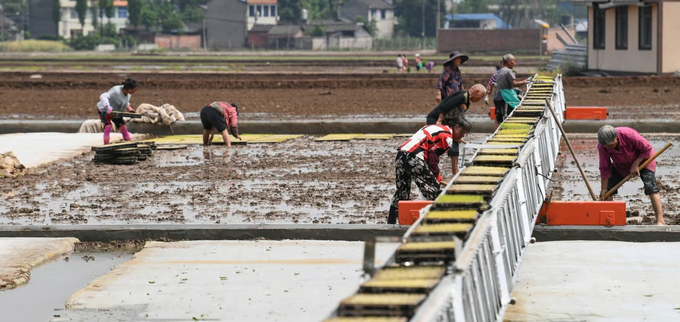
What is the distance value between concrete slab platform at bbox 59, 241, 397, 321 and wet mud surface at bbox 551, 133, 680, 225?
374 centimetres

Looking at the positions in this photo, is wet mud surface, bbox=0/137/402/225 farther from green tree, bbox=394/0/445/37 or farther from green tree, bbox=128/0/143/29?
green tree, bbox=394/0/445/37

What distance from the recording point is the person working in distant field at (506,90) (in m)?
18.2

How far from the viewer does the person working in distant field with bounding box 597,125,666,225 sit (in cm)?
1175

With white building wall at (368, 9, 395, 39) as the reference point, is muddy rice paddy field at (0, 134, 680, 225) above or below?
below

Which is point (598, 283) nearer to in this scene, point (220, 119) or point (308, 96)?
point (220, 119)

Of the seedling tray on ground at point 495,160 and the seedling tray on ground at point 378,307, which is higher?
the seedling tray on ground at point 495,160

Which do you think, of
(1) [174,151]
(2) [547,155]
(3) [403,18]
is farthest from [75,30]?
(2) [547,155]

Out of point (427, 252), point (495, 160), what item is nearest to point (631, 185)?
point (495, 160)

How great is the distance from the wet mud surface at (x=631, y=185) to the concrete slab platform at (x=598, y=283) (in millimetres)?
1826

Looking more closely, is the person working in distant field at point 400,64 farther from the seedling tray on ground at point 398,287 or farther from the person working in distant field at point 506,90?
the seedling tray on ground at point 398,287

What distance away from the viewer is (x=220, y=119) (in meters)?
20.9

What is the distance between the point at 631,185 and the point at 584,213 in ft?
15.3


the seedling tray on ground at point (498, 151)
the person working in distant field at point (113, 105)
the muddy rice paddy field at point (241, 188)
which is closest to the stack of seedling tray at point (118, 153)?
the muddy rice paddy field at point (241, 188)

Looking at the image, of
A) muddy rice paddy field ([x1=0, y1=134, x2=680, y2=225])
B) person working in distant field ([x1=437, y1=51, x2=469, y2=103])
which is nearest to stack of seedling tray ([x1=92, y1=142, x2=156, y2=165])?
muddy rice paddy field ([x1=0, y1=134, x2=680, y2=225])
